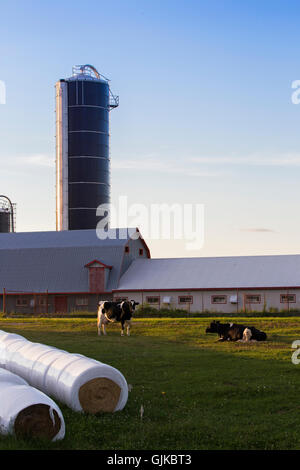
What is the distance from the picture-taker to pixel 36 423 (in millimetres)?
10562

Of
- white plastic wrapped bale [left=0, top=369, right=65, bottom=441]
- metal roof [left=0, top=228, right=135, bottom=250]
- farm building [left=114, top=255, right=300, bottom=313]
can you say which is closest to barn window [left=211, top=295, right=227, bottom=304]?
farm building [left=114, top=255, right=300, bottom=313]

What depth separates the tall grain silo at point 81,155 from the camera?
76.1 meters

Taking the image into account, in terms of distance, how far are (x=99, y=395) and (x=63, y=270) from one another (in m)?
51.2

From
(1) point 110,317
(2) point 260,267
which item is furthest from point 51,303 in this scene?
(1) point 110,317

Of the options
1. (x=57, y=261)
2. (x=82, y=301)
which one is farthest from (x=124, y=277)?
(x=57, y=261)

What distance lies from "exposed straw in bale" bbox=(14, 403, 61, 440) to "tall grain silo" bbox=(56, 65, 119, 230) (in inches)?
2594

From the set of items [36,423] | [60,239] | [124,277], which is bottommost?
[36,423]

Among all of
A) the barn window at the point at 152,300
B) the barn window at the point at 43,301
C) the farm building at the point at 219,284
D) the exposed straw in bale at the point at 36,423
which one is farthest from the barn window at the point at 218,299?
the exposed straw in bale at the point at 36,423

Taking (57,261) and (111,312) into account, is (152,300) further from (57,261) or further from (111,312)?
(111,312)

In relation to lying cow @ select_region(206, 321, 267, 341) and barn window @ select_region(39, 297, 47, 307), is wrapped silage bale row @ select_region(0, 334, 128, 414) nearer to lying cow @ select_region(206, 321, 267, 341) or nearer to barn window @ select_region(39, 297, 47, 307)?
lying cow @ select_region(206, 321, 267, 341)

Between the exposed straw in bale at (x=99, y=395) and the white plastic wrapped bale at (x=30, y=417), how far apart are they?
211cm

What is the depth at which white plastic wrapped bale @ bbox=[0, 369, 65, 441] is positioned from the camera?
413 inches

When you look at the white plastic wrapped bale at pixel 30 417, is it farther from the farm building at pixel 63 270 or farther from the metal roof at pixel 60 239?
the metal roof at pixel 60 239
